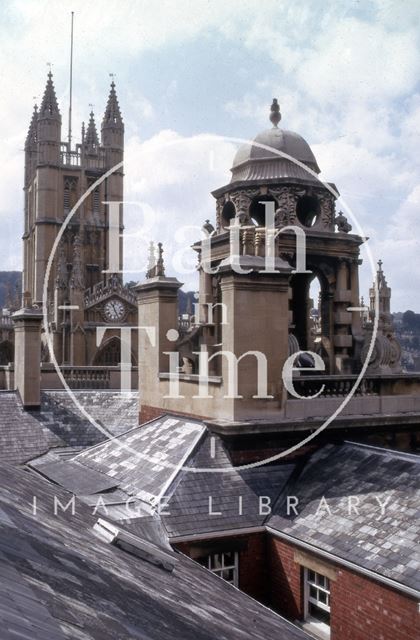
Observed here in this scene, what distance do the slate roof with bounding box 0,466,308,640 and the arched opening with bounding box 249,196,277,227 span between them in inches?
346

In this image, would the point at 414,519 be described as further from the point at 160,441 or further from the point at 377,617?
the point at 160,441

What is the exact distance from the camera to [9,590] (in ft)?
13.0

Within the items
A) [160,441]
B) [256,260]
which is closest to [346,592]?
[160,441]

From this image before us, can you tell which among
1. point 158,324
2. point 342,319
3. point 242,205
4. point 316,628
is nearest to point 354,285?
point 342,319

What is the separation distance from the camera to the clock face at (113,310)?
2185 inches

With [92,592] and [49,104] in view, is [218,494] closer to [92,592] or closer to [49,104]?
[92,592]

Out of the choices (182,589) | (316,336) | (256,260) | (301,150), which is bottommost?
(182,589)

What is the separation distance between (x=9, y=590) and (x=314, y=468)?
960cm

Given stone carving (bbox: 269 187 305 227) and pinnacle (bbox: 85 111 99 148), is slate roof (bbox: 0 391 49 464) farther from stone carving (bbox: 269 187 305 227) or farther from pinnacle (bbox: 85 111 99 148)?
pinnacle (bbox: 85 111 99 148)

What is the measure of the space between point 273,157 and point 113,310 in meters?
41.5

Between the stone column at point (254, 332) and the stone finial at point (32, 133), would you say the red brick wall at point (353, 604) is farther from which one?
the stone finial at point (32, 133)

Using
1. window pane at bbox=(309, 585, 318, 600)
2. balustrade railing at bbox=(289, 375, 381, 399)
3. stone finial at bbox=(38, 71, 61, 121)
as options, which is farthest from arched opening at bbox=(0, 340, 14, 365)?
window pane at bbox=(309, 585, 318, 600)

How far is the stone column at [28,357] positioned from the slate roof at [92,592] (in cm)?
970

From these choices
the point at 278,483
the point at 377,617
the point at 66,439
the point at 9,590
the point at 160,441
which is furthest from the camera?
the point at 66,439
